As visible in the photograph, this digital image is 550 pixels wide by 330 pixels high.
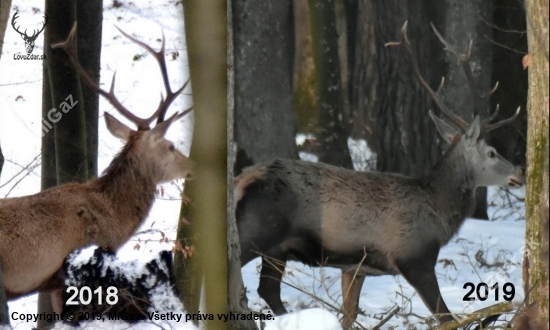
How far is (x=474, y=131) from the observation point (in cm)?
674

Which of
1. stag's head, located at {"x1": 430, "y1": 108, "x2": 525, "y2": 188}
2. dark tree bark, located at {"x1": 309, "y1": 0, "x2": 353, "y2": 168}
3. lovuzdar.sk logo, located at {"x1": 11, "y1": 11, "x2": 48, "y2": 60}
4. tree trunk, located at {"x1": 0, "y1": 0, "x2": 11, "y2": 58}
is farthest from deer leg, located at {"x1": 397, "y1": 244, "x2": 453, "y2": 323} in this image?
dark tree bark, located at {"x1": 309, "y1": 0, "x2": 353, "y2": 168}

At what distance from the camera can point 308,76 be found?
34.2 feet

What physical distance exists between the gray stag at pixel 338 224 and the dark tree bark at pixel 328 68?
3283 mm

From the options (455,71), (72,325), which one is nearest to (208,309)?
(72,325)

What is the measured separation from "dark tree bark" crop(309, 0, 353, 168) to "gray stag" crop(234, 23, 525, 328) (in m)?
3.28

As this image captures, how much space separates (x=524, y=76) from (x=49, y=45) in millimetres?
5911

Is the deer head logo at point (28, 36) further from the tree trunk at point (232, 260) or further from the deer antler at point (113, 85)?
the tree trunk at point (232, 260)

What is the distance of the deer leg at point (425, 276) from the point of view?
20.8 ft

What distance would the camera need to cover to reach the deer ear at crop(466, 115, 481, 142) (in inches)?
263

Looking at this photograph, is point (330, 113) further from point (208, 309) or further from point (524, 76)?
point (208, 309)

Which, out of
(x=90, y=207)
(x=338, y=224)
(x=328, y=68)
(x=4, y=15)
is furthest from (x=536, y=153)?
(x=328, y=68)

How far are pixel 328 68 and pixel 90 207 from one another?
579 cm

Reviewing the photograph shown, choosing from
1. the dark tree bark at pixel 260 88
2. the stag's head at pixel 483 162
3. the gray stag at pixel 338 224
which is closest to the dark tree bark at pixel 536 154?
the gray stag at pixel 338 224

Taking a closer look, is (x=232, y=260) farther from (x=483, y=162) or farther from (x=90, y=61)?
(x=483, y=162)
